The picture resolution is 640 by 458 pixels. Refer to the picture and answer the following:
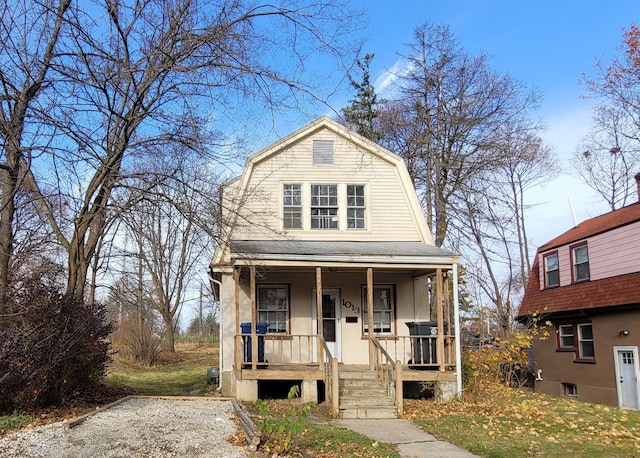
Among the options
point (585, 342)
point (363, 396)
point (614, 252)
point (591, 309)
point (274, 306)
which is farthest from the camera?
point (585, 342)

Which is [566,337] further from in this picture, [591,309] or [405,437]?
[405,437]

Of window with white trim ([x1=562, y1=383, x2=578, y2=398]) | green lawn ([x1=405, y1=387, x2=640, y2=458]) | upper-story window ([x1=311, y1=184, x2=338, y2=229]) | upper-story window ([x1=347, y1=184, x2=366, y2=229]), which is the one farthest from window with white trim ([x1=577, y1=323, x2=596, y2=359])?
upper-story window ([x1=311, y1=184, x2=338, y2=229])

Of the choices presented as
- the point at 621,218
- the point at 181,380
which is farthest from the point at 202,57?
the point at 621,218

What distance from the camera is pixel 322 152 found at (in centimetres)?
1507

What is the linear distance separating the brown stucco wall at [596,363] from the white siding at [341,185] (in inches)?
252

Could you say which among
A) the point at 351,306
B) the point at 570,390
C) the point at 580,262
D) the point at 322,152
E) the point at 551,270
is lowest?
the point at 570,390

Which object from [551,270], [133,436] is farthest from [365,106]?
[133,436]

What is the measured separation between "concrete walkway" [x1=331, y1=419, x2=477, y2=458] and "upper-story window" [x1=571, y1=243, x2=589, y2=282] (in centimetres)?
1033

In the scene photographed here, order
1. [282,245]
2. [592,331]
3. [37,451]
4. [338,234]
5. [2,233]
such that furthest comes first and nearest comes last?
1. [592,331]
2. [338,234]
3. [282,245]
4. [2,233]
5. [37,451]

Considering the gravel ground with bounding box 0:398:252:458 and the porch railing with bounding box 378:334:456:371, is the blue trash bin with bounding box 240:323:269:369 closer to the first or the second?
the gravel ground with bounding box 0:398:252:458

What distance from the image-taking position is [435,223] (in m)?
23.8

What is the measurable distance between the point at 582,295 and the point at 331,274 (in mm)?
8438

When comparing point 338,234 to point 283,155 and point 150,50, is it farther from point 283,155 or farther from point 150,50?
point 150,50

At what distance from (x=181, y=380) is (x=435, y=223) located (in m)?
12.3
